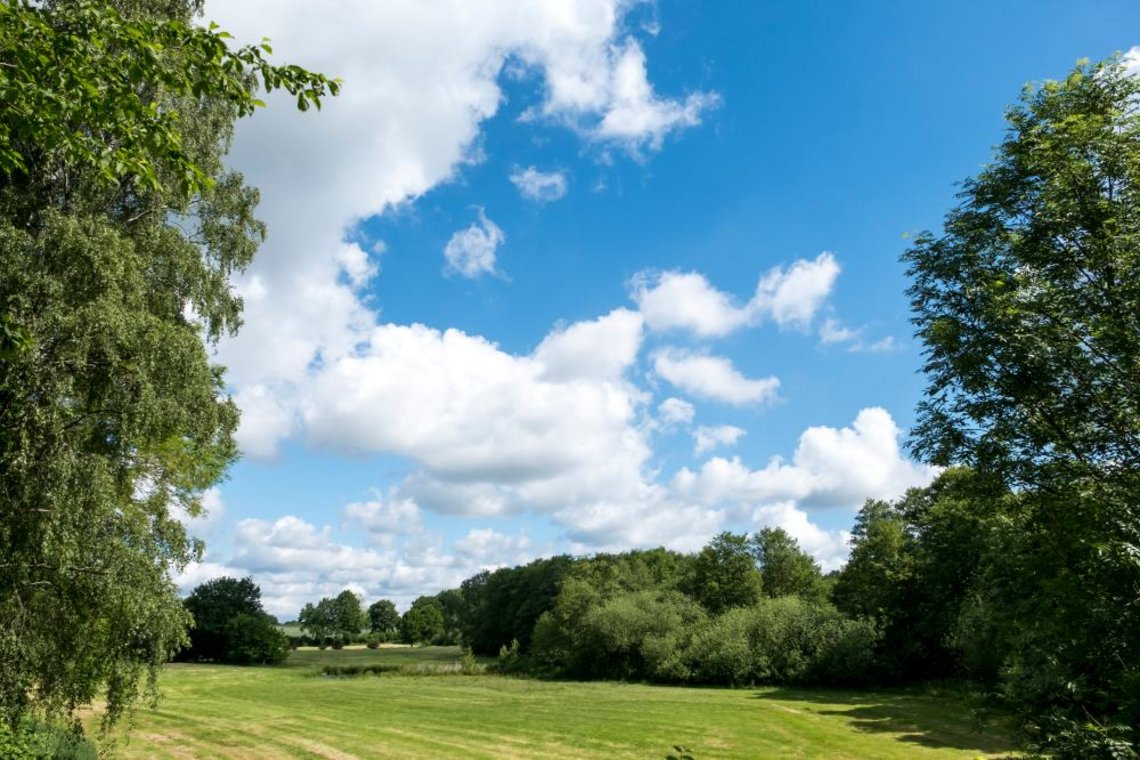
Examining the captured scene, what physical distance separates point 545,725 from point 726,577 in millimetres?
41431

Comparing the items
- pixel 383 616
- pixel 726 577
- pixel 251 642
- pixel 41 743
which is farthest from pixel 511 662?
pixel 383 616

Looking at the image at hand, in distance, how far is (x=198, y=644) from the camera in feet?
257

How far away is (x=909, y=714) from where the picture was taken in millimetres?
32875


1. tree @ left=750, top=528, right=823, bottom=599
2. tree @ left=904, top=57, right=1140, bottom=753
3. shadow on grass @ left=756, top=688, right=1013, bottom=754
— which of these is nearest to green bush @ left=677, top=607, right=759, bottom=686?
shadow on grass @ left=756, top=688, right=1013, bottom=754

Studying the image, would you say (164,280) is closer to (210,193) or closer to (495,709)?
(210,193)

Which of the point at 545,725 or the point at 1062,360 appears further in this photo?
the point at 545,725

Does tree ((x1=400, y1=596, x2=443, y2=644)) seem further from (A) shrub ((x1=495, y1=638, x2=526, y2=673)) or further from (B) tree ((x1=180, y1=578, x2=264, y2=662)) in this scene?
(A) shrub ((x1=495, y1=638, x2=526, y2=673))

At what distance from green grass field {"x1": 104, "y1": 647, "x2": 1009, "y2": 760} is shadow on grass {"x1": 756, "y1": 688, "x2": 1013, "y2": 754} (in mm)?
71

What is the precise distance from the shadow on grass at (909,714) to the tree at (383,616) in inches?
5166

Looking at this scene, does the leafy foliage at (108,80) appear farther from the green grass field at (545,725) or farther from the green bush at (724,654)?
the green bush at (724,654)

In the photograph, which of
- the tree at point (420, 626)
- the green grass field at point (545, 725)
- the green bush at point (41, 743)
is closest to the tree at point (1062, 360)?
the green grass field at point (545, 725)

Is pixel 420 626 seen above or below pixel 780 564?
below

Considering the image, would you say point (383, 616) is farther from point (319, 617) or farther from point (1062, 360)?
A: point (1062, 360)

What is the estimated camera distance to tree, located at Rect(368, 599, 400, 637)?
529 feet
